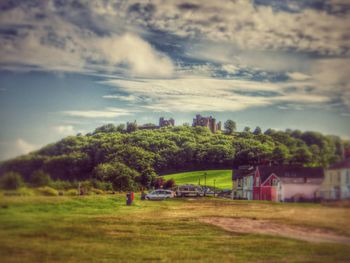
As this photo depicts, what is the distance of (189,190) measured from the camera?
632 centimetres

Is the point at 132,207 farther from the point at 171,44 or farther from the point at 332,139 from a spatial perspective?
the point at 332,139

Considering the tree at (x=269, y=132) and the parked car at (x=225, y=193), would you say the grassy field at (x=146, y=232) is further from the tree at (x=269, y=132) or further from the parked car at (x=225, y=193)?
the tree at (x=269, y=132)

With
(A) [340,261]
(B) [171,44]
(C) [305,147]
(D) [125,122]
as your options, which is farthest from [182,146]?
(A) [340,261]

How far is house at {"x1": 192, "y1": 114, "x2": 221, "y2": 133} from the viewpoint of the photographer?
642 cm

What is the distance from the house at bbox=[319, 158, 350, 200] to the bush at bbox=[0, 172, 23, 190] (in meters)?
4.16

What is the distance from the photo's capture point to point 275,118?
665cm

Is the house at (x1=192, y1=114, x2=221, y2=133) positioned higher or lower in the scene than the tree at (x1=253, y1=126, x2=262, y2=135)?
higher

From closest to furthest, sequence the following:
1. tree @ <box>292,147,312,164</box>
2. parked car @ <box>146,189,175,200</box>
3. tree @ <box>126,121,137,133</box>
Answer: parked car @ <box>146,189,175,200</box>
tree @ <box>126,121,137,133</box>
tree @ <box>292,147,312,164</box>

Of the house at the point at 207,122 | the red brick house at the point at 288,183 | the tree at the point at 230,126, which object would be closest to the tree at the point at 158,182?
the house at the point at 207,122

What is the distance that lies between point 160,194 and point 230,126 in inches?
55.5

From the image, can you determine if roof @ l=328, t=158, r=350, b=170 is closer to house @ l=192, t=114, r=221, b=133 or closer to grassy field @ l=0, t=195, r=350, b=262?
grassy field @ l=0, t=195, r=350, b=262

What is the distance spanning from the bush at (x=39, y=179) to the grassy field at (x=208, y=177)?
5.20ft

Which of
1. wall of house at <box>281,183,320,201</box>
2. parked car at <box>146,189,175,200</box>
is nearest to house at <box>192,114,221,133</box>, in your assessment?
parked car at <box>146,189,175,200</box>

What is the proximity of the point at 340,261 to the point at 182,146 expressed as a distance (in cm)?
282
